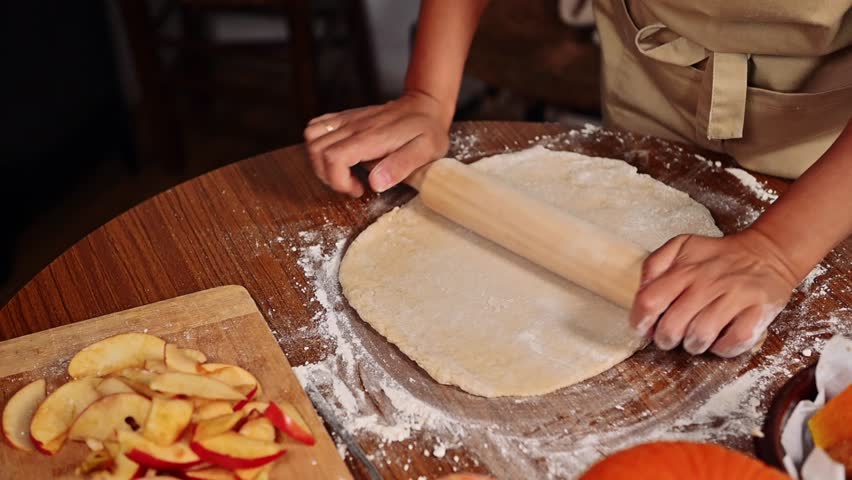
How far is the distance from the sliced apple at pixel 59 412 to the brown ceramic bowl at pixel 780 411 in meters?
0.74

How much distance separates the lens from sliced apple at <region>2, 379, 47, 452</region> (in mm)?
1000

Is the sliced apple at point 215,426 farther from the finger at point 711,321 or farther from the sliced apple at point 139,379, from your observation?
the finger at point 711,321

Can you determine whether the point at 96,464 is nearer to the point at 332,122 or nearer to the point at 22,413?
the point at 22,413

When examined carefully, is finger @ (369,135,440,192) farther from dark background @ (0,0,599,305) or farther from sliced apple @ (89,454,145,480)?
dark background @ (0,0,599,305)

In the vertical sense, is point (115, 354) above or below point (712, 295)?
below

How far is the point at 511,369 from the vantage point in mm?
1104

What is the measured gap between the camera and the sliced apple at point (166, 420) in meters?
0.95

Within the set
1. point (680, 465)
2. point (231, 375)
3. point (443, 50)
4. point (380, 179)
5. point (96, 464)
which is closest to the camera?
point (680, 465)

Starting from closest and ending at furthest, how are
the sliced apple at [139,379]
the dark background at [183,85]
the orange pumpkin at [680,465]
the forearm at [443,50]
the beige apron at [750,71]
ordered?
the orange pumpkin at [680,465]
the sliced apple at [139,379]
the beige apron at [750,71]
the forearm at [443,50]
the dark background at [183,85]

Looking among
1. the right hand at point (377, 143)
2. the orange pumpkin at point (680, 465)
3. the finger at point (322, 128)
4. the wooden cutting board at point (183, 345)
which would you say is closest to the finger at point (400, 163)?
the right hand at point (377, 143)

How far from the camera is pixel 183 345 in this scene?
1.12 m

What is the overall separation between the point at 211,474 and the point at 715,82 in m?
0.96

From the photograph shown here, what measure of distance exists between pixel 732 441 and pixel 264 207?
773 mm

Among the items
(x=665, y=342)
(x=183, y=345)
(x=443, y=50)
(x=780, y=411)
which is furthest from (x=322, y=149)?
(x=780, y=411)
